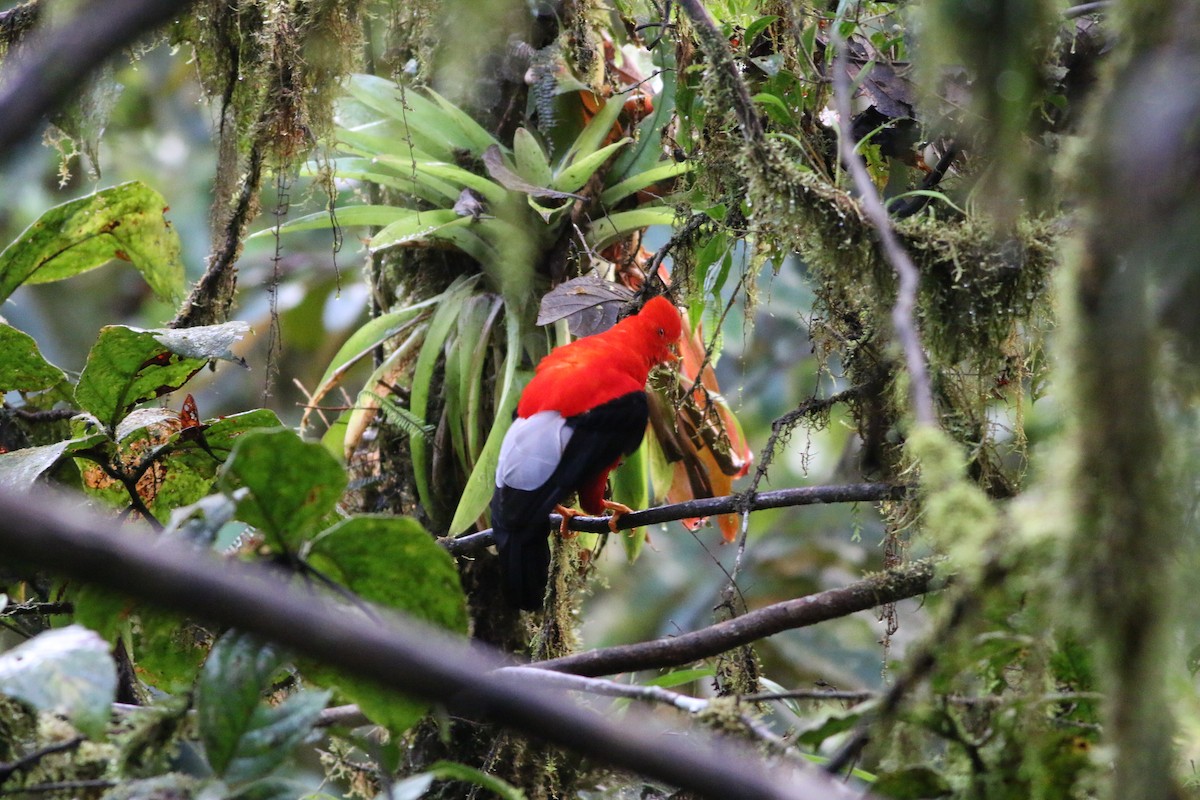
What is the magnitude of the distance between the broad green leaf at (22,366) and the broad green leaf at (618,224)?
126cm

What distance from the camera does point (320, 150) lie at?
2412 millimetres

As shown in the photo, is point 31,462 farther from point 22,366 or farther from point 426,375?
point 426,375

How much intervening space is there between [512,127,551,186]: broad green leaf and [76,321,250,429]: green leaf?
96 cm

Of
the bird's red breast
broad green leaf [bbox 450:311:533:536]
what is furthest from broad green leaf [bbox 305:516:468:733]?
the bird's red breast

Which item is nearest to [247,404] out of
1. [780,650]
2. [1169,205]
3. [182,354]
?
[780,650]

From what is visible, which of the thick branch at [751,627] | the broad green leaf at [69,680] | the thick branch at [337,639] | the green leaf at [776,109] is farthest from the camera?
the green leaf at [776,109]

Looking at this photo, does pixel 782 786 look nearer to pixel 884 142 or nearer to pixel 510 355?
pixel 884 142

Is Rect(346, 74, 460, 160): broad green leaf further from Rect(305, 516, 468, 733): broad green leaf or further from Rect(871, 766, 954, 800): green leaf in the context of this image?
Rect(871, 766, 954, 800): green leaf

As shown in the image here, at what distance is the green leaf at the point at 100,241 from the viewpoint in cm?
209

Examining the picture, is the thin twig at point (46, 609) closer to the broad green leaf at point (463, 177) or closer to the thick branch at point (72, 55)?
the broad green leaf at point (463, 177)

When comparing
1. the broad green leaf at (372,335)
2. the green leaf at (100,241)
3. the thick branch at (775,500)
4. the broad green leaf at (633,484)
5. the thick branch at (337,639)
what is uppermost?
the thick branch at (337,639)

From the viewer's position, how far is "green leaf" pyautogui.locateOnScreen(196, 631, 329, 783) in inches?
42.3

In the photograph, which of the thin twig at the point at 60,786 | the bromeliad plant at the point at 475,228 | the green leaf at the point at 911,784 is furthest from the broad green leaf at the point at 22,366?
the green leaf at the point at 911,784

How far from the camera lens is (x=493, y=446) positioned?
2387 mm
